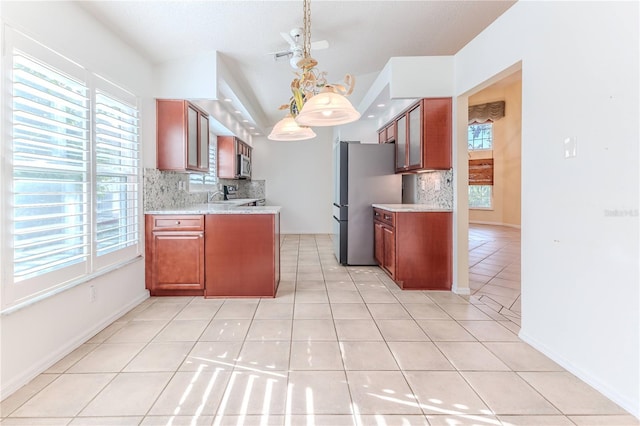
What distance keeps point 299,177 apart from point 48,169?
599cm

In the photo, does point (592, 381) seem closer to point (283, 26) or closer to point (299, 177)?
point (283, 26)

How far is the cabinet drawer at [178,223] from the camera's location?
3.24m

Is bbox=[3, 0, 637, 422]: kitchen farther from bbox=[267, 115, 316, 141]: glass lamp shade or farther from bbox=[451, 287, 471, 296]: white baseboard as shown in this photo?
bbox=[267, 115, 316, 141]: glass lamp shade

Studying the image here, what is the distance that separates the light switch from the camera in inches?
73.7

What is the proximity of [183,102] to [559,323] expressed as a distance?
381 centimetres

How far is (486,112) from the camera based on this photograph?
8820 millimetres

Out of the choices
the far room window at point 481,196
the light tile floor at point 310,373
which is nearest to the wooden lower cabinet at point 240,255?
the light tile floor at point 310,373

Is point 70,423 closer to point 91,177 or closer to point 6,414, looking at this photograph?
point 6,414

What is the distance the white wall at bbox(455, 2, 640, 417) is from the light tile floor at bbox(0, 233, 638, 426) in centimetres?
22

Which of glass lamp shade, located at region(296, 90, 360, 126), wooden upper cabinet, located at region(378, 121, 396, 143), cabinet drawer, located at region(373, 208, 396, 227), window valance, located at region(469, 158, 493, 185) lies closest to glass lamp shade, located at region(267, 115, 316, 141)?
glass lamp shade, located at region(296, 90, 360, 126)

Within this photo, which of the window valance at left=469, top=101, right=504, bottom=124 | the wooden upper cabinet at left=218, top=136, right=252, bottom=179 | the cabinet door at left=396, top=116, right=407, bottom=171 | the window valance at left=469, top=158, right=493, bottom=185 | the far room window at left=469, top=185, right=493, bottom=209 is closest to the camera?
the cabinet door at left=396, top=116, right=407, bottom=171

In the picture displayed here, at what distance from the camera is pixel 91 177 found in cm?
238

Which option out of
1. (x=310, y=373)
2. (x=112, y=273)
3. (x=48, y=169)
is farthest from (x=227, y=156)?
(x=310, y=373)

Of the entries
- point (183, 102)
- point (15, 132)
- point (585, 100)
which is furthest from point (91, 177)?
point (585, 100)
